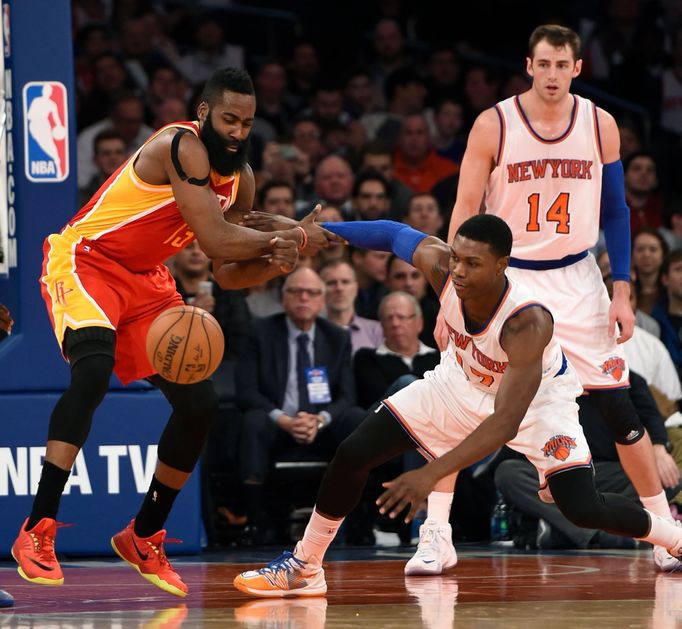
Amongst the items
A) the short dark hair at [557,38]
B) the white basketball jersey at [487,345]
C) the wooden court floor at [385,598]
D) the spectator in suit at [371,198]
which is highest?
the short dark hair at [557,38]

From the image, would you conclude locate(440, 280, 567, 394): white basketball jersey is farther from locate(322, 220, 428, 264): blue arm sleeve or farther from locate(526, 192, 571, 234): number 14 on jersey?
locate(526, 192, 571, 234): number 14 on jersey

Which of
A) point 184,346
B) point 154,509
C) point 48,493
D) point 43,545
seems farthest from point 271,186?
point 43,545

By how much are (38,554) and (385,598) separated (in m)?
1.35

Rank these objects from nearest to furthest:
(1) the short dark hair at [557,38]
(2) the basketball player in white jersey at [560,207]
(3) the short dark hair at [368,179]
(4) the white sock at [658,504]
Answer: (1) the short dark hair at [557,38]
(2) the basketball player in white jersey at [560,207]
(4) the white sock at [658,504]
(3) the short dark hair at [368,179]

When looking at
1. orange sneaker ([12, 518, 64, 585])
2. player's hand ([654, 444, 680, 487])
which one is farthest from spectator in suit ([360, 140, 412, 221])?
orange sneaker ([12, 518, 64, 585])

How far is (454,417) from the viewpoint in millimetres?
5613

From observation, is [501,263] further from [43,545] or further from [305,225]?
[43,545]

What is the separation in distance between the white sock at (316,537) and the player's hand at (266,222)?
3.99 ft

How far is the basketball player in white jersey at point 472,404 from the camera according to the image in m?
5.21

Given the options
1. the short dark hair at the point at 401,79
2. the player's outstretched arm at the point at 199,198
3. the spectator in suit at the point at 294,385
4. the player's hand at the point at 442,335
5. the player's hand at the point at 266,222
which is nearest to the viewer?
the player's outstretched arm at the point at 199,198

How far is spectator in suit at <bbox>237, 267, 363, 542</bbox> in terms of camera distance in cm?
804

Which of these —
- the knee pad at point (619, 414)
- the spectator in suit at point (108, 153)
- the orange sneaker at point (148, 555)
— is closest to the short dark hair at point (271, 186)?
the spectator in suit at point (108, 153)

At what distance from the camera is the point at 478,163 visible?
6.37m

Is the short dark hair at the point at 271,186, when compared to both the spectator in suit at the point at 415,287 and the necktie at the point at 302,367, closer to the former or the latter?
the spectator in suit at the point at 415,287
